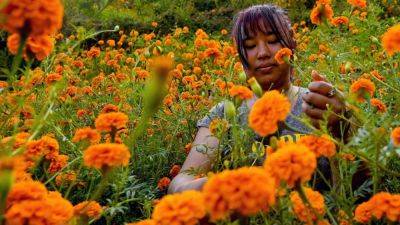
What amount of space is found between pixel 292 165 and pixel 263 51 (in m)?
1.13

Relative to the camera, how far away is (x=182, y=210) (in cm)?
65

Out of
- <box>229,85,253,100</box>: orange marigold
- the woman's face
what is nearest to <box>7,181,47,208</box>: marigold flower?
<box>229,85,253,100</box>: orange marigold

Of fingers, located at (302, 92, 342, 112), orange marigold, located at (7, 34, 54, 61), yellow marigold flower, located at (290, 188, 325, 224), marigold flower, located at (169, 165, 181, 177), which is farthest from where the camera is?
marigold flower, located at (169, 165, 181, 177)

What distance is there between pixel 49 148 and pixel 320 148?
0.58m

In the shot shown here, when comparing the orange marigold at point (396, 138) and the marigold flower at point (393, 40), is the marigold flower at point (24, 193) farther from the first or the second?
the marigold flower at point (393, 40)

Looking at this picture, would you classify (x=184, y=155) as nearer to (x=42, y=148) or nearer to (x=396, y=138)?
(x=42, y=148)

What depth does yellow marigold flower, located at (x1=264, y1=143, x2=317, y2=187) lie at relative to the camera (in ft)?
2.25

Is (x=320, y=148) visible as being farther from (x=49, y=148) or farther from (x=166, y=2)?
(x=166, y=2)

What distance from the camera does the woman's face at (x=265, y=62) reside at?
177cm

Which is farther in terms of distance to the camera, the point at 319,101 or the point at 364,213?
the point at 319,101

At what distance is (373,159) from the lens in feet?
2.91

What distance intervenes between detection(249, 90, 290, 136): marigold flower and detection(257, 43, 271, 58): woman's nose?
35.8 inches

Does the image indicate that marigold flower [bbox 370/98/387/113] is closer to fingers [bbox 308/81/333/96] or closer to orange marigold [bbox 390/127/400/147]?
fingers [bbox 308/81/333/96]

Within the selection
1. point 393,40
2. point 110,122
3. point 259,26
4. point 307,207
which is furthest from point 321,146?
point 259,26
